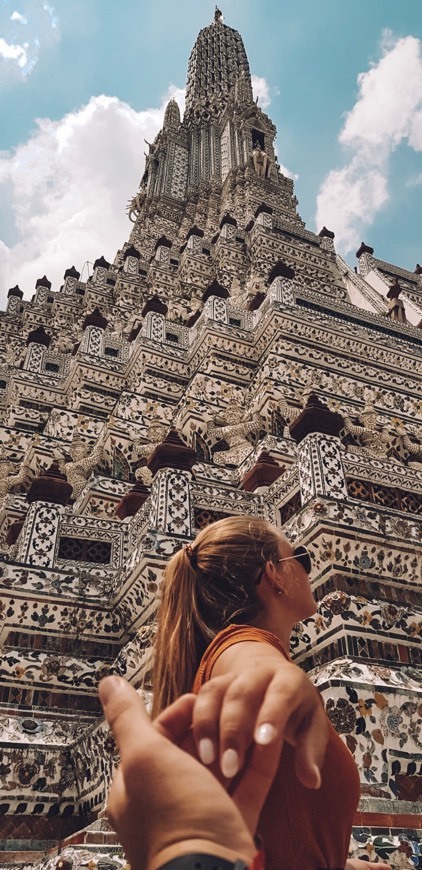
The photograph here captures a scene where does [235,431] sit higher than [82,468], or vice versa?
[235,431]

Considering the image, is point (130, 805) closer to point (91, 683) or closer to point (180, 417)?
point (91, 683)

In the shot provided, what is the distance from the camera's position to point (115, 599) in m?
5.60

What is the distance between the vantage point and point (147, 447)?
29.1ft

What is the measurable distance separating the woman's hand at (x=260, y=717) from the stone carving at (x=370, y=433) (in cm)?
744

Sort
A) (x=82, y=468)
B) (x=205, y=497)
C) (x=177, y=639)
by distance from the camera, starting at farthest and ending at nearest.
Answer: (x=82, y=468), (x=205, y=497), (x=177, y=639)

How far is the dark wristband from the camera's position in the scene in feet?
2.69

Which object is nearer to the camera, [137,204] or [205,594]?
[205,594]

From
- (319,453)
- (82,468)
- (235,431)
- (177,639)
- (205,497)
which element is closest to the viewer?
(177,639)

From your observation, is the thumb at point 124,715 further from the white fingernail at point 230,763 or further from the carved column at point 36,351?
the carved column at point 36,351

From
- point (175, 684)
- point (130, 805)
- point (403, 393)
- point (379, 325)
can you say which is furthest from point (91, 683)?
point (379, 325)

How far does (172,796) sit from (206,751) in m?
0.08

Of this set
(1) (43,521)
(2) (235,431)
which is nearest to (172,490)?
(1) (43,521)

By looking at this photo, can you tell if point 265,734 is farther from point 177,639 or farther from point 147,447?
point 147,447

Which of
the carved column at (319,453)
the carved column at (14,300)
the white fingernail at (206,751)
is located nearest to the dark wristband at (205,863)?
the white fingernail at (206,751)
